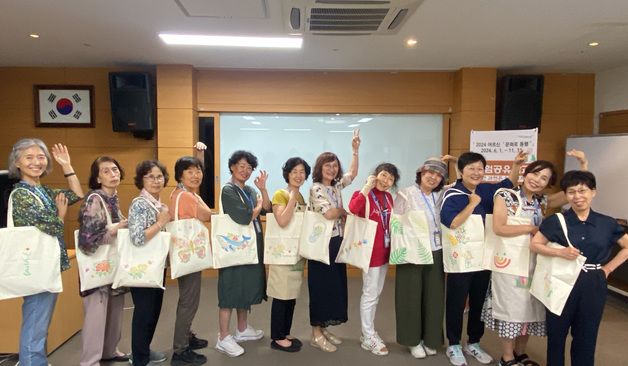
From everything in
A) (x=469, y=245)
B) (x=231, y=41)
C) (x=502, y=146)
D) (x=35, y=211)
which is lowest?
(x=469, y=245)

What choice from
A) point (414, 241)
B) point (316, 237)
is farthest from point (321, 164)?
point (414, 241)

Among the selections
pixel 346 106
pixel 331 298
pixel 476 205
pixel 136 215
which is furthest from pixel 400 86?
pixel 136 215

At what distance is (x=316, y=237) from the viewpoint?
2.57m

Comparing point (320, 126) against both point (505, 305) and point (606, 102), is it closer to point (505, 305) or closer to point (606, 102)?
point (505, 305)

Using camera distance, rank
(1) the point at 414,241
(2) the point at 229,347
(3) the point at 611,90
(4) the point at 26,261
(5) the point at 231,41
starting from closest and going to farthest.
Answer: (4) the point at 26,261, (1) the point at 414,241, (2) the point at 229,347, (5) the point at 231,41, (3) the point at 611,90

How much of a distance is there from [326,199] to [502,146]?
2757mm

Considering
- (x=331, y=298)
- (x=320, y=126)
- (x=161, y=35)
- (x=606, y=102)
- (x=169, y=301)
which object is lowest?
(x=169, y=301)

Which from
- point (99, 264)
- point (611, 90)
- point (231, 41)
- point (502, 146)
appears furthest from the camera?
point (611, 90)

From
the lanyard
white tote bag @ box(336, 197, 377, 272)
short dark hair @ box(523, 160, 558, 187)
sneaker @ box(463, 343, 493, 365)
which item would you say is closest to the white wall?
short dark hair @ box(523, 160, 558, 187)

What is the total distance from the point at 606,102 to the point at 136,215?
18.1 ft

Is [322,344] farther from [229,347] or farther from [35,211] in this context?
[35,211]

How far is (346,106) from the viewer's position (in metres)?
4.79

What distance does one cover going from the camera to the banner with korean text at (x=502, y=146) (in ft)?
13.9

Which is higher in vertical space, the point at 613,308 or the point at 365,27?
the point at 365,27
